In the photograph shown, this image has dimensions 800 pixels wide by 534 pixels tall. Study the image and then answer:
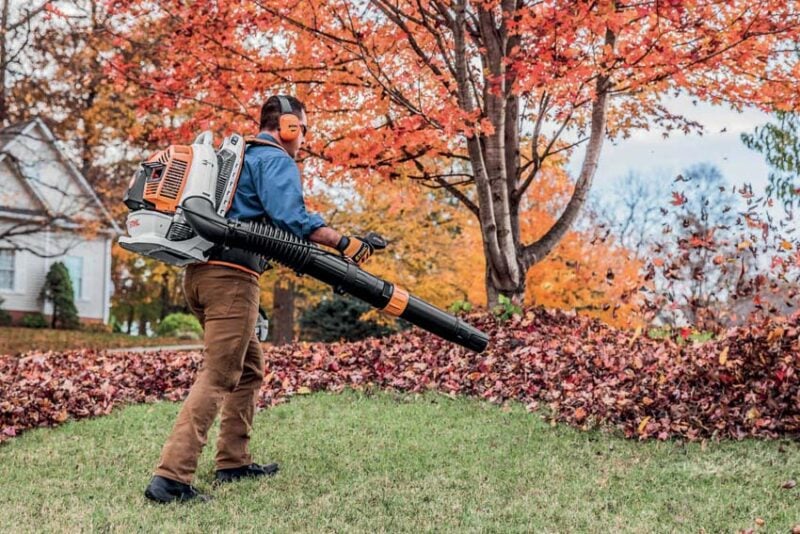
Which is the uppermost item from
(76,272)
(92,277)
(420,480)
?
(76,272)

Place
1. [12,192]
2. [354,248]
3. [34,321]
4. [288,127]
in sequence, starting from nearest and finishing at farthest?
[354,248]
[288,127]
[34,321]
[12,192]

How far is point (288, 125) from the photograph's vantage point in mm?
4762

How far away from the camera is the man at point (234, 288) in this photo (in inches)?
175

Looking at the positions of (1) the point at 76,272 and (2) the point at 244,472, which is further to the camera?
(1) the point at 76,272

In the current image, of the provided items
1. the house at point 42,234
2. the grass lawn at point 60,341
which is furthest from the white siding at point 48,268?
the grass lawn at point 60,341

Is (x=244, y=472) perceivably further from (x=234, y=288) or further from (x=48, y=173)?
(x=48, y=173)

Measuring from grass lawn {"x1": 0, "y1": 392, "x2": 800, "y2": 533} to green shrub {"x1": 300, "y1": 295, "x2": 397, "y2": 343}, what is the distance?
12975mm

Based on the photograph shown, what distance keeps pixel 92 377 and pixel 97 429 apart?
229cm

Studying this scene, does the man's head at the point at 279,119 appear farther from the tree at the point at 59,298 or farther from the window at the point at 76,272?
the window at the point at 76,272

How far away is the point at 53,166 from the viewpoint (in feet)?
86.9

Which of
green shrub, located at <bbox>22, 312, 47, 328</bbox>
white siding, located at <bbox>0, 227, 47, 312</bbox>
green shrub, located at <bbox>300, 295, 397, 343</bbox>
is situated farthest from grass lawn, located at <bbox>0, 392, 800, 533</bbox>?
white siding, located at <bbox>0, 227, 47, 312</bbox>

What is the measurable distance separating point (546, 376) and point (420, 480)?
285cm

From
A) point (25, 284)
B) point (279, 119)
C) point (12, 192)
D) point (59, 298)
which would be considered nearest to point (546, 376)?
point (279, 119)

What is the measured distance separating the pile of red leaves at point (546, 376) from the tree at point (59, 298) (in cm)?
1483
